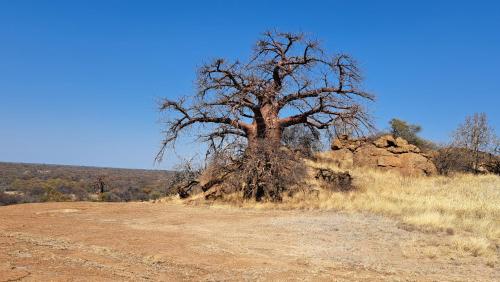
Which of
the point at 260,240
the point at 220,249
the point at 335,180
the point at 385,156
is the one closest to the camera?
the point at 220,249

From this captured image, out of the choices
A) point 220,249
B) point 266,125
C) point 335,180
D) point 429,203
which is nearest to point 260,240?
point 220,249

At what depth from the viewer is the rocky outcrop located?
25.4m

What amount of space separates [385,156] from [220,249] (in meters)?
18.1

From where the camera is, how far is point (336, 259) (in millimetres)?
9258

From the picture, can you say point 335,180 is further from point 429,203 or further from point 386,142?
point 386,142

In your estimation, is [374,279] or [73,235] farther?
[73,235]

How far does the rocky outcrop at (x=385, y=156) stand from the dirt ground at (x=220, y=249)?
11.8 metres

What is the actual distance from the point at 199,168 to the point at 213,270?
13.8m

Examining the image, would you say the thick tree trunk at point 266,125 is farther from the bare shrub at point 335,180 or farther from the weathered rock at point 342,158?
the weathered rock at point 342,158

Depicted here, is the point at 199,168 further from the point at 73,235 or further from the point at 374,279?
the point at 374,279

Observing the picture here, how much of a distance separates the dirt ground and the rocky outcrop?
1180cm

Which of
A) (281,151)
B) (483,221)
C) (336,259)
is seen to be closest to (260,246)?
(336,259)

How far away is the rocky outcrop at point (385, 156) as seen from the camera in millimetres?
25422

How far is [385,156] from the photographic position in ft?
85.5
